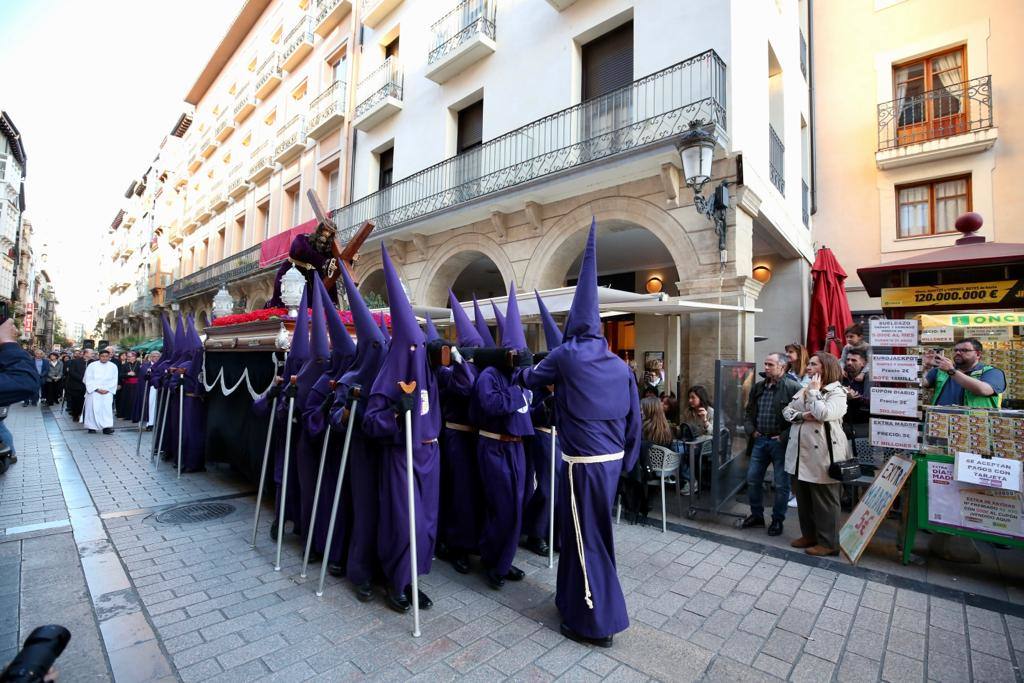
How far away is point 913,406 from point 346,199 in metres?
15.6

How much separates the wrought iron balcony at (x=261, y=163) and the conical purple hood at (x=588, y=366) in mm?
21467

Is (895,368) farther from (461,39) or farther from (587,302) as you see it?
(461,39)

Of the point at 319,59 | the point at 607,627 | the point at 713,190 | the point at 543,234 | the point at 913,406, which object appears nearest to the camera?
the point at 607,627

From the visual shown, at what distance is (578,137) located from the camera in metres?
9.98

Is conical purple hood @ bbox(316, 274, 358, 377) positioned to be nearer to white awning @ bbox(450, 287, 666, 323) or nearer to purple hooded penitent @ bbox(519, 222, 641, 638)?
purple hooded penitent @ bbox(519, 222, 641, 638)

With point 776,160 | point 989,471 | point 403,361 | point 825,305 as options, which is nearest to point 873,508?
point 989,471

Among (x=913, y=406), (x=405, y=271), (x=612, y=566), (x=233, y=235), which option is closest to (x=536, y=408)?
(x=612, y=566)

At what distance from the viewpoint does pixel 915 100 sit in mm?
11484

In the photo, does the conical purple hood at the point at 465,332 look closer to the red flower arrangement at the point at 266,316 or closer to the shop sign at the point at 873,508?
the red flower arrangement at the point at 266,316

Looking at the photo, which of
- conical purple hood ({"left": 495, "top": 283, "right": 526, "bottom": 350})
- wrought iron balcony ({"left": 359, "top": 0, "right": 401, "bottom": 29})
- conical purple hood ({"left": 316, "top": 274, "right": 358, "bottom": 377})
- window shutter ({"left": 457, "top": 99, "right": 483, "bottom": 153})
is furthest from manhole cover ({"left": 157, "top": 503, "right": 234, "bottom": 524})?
wrought iron balcony ({"left": 359, "top": 0, "right": 401, "bottom": 29})

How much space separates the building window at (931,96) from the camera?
11109mm

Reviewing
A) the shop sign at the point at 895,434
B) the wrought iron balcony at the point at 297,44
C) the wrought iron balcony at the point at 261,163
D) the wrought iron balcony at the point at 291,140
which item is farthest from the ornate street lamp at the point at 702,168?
the wrought iron balcony at the point at 261,163

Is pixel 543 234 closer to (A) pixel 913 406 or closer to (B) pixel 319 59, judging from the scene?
(A) pixel 913 406

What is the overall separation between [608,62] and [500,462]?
30.0 ft
